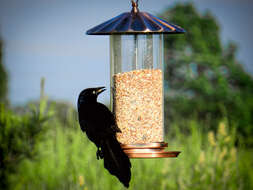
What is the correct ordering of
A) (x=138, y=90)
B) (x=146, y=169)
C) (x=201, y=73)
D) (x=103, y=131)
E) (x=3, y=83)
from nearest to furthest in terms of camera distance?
(x=103, y=131) < (x=138, y=90) < (x=146, y=169) < (x=201, y=73) < (x=3, y=83)

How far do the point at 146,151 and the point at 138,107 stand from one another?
0.40 m

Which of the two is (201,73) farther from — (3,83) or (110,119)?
(110,119)

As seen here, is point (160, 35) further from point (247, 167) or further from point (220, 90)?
point (220, 90)

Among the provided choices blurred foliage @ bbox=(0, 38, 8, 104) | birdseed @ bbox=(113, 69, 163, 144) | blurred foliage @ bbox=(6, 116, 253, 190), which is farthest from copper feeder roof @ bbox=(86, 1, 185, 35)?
blurred foliage @ bbox=(0, 38, 8, 104)

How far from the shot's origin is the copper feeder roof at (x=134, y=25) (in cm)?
308

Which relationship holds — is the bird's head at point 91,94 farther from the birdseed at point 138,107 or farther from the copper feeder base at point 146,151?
the copper feeder base at point 146,151

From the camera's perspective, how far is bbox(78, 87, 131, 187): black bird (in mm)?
3141

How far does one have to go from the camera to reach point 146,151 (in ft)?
10.9

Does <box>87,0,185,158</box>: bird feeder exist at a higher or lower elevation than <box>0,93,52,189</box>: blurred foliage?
higher

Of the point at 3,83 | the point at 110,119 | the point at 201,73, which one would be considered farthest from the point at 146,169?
the point at 3,83

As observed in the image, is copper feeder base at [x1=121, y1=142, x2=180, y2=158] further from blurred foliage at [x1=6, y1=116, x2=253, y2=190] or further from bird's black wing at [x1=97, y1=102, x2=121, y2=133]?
blurred foliage at [x1=6, y1=116, x2=253, y2=190]

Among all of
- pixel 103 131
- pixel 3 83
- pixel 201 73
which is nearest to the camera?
pixel 103 131

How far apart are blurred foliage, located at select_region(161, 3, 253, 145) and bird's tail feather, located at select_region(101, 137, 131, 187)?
8.18 metres

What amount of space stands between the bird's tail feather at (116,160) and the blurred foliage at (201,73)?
8175mm
